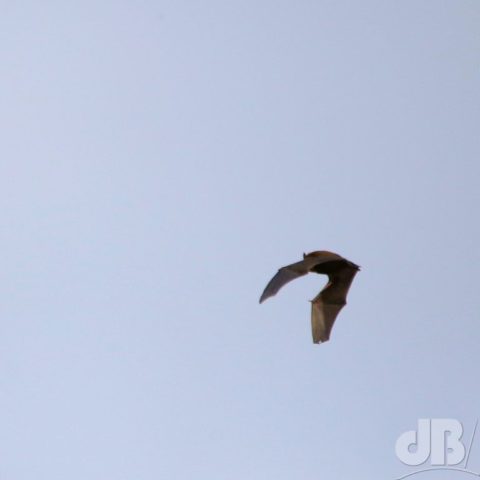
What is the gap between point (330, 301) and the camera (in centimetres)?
339

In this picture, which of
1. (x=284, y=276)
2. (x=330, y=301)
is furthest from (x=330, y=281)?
(x=284, y=276)

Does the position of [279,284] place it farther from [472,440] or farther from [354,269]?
[472,440]

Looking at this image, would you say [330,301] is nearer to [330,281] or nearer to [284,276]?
[330,281]

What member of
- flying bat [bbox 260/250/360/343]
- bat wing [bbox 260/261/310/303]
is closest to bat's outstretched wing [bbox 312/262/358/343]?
flying bat [bbox 260/250/360/343]

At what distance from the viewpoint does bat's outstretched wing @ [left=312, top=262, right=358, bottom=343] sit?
129 inches

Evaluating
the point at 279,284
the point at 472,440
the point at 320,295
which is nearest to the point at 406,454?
the point at 472,440

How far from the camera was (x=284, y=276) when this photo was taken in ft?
10.1

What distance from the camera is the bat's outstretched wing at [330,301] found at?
327 centimetres

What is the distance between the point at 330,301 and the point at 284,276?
14.0 inches

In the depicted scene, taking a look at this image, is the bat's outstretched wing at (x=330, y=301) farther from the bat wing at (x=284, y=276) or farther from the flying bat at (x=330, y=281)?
the bat wing at (x=284, y=276)

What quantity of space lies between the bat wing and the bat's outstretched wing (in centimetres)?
21

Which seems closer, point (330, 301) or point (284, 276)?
point (284, 276)

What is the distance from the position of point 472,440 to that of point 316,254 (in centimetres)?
221

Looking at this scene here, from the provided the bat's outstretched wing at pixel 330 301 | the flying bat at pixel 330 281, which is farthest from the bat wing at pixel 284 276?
the bat's outstretched wing at pixel 330 301
